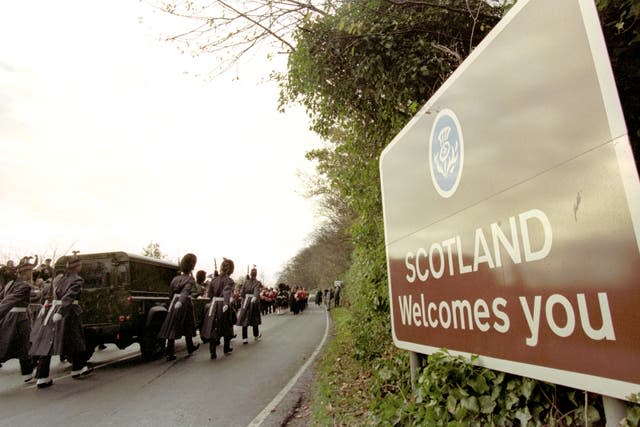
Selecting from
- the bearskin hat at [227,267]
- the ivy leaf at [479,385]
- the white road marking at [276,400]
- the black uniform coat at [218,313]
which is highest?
the bearskin hat at [227,267]

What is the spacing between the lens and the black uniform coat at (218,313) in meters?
9.55

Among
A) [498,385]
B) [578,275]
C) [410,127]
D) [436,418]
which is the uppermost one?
[410,127]

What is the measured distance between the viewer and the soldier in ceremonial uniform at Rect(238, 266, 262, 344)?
1309cm

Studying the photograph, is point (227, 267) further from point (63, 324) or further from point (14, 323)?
point (14, 323)

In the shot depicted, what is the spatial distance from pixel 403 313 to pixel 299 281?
3376 inches

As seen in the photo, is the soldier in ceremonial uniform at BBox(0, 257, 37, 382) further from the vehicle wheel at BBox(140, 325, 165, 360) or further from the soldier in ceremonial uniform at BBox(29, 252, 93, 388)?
the vehicle wheel at BBox(140, 325, 165, 360)

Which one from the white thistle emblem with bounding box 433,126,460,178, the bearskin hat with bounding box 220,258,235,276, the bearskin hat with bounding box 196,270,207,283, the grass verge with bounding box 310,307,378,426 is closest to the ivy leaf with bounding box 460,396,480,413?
the white thistle emblem with bounding box 433,126,460,178

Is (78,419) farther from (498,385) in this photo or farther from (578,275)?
(578,275)

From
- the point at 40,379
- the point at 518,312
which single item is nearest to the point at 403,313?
the point at 518,312

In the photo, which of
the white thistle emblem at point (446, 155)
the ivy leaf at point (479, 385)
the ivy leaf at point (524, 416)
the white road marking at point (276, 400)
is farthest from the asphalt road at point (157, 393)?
the white thistle emblem at point (446, 155)

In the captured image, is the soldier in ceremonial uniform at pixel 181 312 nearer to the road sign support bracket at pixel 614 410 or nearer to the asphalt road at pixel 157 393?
the asphalt road at pixel 157 393

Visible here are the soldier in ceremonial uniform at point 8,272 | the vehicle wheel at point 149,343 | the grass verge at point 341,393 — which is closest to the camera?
the grass verge at point 341,393

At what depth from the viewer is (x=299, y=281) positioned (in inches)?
3452

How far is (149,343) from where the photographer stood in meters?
9.22
